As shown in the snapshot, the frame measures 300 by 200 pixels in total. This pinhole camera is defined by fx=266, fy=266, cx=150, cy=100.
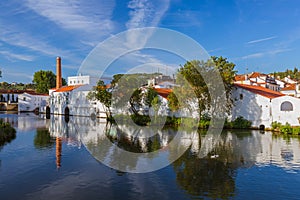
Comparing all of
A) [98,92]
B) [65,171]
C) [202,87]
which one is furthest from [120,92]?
[65,171]

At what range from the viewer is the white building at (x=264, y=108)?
41000 mm

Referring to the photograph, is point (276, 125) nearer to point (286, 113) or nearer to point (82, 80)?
point (286, 113)

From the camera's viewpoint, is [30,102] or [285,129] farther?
[30,102]

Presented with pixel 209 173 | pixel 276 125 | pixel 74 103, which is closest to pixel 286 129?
pixel 276 125

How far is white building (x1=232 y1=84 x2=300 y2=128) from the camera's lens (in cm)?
4100

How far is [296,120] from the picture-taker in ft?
133

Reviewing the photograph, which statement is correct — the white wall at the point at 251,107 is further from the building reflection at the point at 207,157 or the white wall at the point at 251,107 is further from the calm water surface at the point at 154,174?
the calm water surface at the point at 154,174

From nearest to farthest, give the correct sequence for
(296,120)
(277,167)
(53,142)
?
(277,167), (53,142), (296,120)

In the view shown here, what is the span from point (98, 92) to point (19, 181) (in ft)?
148

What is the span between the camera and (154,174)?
1817cm

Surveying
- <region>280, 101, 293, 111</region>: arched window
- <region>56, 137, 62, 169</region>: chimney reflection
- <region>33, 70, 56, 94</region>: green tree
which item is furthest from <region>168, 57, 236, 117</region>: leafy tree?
<region>33, 70, 56, 94</region>: green tree

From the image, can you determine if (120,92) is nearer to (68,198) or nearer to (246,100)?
(246,100)

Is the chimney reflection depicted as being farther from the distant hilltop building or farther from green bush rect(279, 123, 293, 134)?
the distant hilltop building

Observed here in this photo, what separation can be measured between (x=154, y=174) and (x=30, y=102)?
93932 mm
